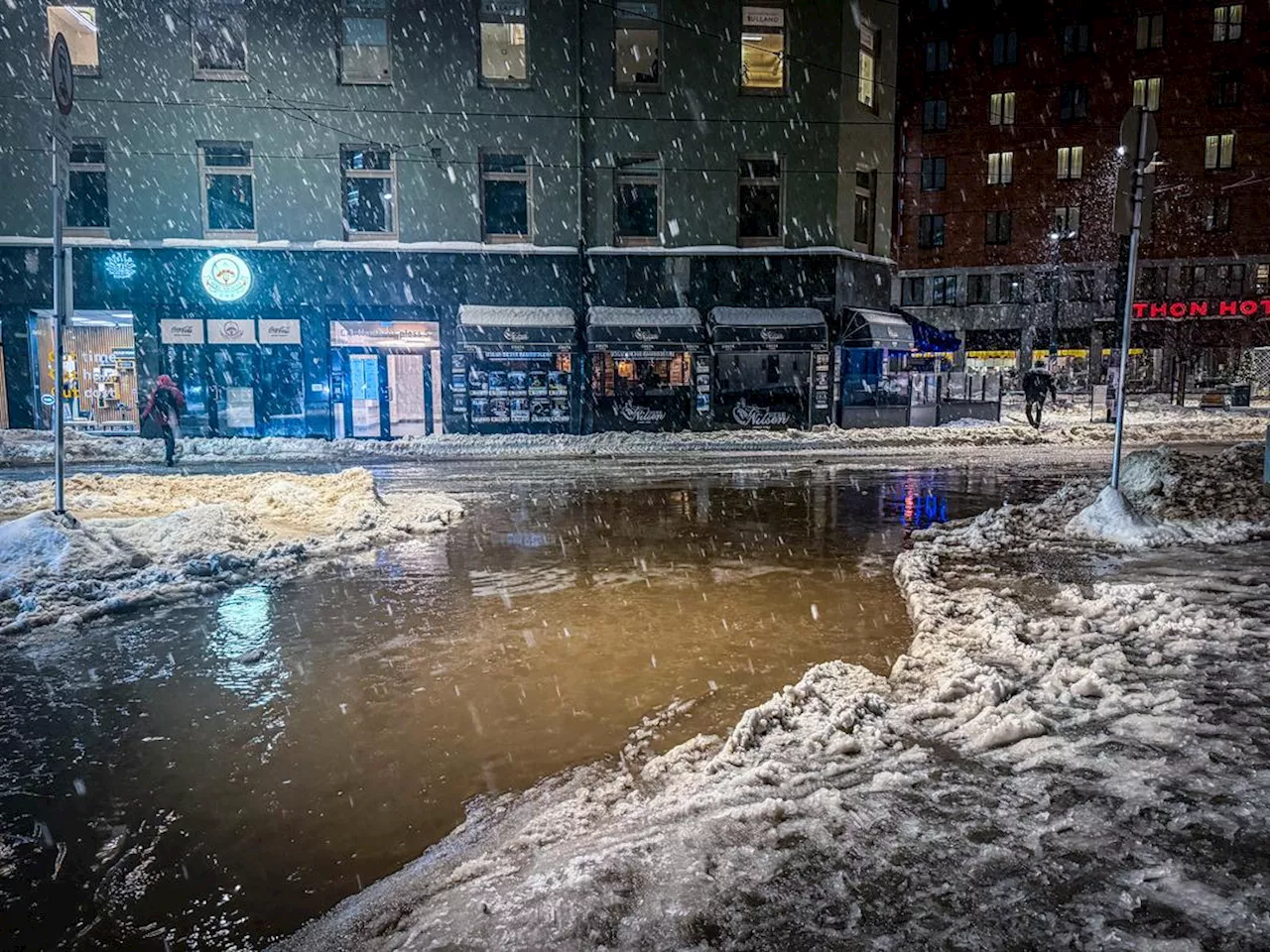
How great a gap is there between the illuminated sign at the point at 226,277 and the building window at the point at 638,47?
11.8 m

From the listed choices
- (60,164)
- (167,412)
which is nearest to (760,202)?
(167,412)

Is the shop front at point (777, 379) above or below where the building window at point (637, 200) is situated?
below

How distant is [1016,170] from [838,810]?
56.6 meters

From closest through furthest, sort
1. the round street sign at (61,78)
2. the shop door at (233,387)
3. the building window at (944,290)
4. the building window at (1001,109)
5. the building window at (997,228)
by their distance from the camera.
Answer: the round street sign at (61,78) → the shop door at (233,387) → the building window at (1001,109) → the building window at (997,228) → the building window at (944,290)

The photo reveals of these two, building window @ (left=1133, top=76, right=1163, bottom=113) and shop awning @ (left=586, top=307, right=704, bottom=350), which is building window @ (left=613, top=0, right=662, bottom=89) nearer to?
shop awning @ (left=586, top=307, right=704, bottom=350)

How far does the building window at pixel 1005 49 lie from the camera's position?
171 feet

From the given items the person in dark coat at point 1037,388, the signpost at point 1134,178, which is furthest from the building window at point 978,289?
the signpost at point 1134,178

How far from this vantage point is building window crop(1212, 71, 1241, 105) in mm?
47719

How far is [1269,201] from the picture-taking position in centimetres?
4738

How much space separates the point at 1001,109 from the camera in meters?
52.8

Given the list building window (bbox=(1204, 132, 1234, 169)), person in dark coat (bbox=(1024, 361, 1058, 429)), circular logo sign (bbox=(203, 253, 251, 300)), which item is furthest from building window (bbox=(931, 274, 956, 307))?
circular logo sign (bbox=(203, 253, 251, 300))

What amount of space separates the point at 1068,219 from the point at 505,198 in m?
39.1

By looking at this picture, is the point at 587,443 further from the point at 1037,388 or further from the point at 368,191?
the point at 1037,388

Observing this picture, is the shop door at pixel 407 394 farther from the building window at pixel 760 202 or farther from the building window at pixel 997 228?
the building window at pixel 997 228
